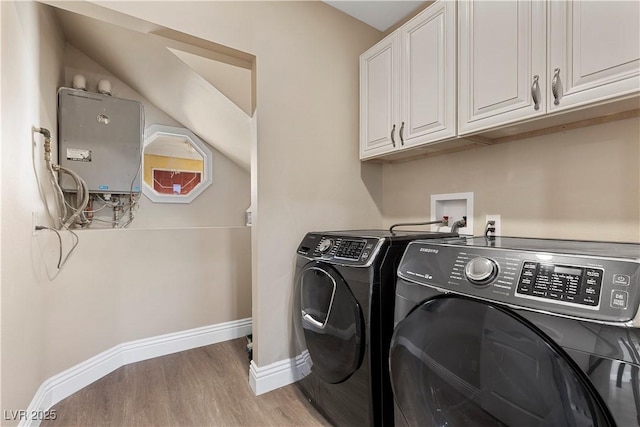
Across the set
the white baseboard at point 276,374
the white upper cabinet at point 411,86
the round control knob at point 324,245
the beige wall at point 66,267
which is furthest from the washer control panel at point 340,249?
the beige wall at point 66,267

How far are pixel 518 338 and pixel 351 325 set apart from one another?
68 centimetres

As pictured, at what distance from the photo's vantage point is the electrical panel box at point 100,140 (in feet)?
7.14

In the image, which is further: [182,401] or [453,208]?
[453,208]

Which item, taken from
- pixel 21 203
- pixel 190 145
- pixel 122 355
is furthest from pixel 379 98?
pixel 122 355

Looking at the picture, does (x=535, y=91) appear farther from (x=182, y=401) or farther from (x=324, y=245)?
(x=182, y=401)

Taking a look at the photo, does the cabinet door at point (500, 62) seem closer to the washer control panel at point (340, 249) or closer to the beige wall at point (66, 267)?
the washer control panel at point (340, 249)

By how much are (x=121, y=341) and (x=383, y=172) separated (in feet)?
7.48

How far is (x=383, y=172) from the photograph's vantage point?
7.42 ft

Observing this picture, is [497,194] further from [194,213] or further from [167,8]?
[194,213]

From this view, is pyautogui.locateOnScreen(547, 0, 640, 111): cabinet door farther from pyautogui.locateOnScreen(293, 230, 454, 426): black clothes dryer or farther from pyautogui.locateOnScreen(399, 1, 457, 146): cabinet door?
pyautogui.locateOnScreen(293, 230, 454, 426): black clothes dryer

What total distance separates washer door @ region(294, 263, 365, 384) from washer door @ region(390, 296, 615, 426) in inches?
9.8

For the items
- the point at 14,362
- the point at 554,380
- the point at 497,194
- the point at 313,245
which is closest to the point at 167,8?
the point at 313,245

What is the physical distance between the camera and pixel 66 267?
1.78 metres

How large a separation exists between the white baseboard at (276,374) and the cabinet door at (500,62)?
153 centimetres
